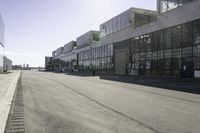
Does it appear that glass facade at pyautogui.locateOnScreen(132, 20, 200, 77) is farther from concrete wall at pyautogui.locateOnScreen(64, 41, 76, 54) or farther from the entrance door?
concrete wall at pyautogui.locateOnScreen(64, 41, 76, 54)

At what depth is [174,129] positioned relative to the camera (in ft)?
21.7

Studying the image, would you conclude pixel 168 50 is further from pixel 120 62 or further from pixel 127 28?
pixel 120 62

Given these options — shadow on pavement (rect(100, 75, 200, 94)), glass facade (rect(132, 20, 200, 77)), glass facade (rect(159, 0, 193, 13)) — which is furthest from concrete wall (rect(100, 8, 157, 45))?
shadow on pavement (rect(100, 75, 200, 94))

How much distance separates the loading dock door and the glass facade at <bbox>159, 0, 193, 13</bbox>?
51.7 feet

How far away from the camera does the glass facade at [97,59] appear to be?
64.6 m

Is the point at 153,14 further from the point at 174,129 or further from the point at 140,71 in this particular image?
the point at 174,129

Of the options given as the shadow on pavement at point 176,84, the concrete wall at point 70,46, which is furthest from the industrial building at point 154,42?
the concrete wall at point 70,46

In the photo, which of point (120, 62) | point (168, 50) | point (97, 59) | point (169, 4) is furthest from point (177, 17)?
point (97, 59)

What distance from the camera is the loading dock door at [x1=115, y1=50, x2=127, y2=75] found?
55716mm

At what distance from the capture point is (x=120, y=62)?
2266 inches

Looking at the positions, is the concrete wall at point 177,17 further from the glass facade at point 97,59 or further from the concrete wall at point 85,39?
the concrete wall at point 85,39

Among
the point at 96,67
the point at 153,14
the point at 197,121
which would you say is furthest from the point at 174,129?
the point at 96,67

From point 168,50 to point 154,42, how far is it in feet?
15.3

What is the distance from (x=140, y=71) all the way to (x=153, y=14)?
15.1 metres
